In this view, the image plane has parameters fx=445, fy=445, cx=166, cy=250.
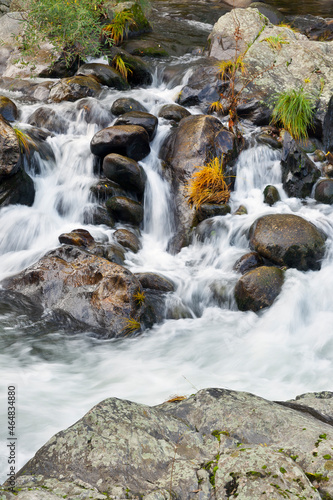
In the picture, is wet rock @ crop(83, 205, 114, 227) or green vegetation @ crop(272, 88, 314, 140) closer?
wet rock @ crop(83, 205, 114, 227)

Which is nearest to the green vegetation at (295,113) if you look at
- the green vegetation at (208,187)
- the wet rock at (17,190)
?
the green vegetation at (208,187)

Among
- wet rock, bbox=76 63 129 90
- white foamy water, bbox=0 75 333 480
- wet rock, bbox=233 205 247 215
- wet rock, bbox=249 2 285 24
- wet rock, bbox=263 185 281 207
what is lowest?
white foamy water, bbox=0 75 333 480

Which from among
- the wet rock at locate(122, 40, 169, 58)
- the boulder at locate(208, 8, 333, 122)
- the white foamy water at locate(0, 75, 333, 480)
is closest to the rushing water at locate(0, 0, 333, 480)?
the white foamy water at locate(0, 75, 333, 480)

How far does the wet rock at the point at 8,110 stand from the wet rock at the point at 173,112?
2876mm

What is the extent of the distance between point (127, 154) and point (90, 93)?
251 cm

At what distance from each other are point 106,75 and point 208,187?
14.8 ft

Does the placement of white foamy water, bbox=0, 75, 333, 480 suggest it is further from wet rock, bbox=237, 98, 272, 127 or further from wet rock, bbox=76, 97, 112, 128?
wet rock, bbox=237, 98, 272, 127

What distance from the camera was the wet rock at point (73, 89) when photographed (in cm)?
935

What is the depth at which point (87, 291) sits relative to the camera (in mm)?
5469

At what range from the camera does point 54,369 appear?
4535 mm

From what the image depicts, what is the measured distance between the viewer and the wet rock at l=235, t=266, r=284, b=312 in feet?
19.4

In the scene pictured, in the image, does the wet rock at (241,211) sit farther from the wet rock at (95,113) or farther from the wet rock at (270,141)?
the wet rock at (95,113)

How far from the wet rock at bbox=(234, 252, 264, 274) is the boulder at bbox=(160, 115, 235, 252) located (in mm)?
1203

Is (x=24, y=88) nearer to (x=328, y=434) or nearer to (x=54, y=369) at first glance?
(x=54, y=369)
